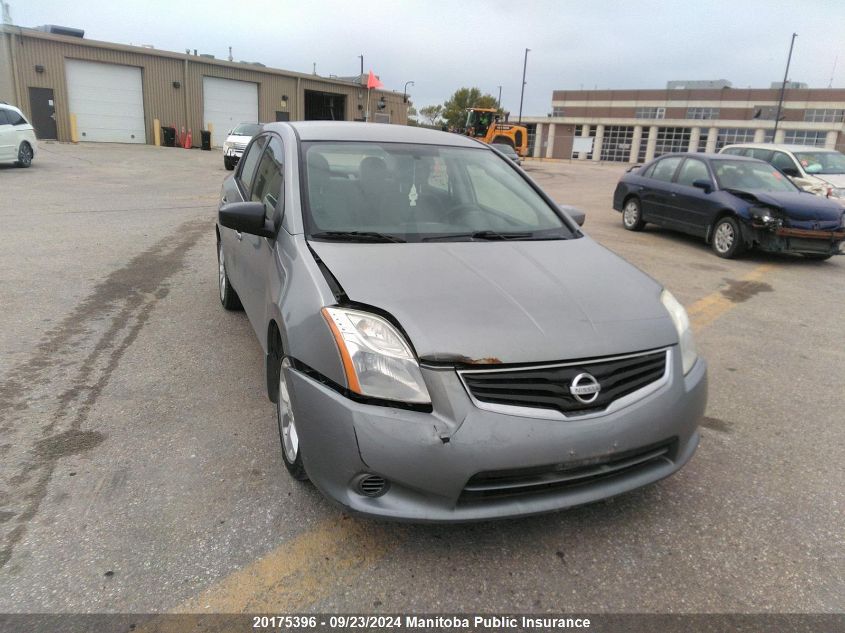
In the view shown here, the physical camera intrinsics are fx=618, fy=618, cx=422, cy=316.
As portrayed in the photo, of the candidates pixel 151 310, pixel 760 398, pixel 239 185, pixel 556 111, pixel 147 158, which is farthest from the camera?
pixel 556 111

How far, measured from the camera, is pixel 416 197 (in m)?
3.50

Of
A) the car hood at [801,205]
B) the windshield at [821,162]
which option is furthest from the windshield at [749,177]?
the windshield at [821,162]

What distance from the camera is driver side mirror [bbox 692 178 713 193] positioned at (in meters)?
9.18

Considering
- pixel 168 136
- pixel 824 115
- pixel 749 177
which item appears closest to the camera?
pixel 749 177

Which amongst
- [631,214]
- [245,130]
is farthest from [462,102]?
[631,214]

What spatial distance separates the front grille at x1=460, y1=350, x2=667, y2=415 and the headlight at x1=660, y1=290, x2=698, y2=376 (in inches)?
14.6

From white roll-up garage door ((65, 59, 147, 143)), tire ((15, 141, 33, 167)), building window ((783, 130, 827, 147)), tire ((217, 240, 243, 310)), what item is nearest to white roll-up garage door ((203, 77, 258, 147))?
white roll-up garage door ((65, 59, 147, 143))

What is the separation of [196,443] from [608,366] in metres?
2.09

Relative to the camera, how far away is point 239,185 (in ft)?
16.0

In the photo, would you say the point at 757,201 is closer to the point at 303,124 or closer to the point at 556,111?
the point at 303,124

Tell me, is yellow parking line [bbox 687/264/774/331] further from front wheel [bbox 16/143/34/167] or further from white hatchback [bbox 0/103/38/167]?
front wheel [bbox 16/143/34/167]

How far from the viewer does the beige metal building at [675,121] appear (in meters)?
61.3

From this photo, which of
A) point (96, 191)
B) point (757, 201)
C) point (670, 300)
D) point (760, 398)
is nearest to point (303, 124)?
point (670, 300)

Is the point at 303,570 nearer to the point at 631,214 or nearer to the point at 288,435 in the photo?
the point at 288,435
